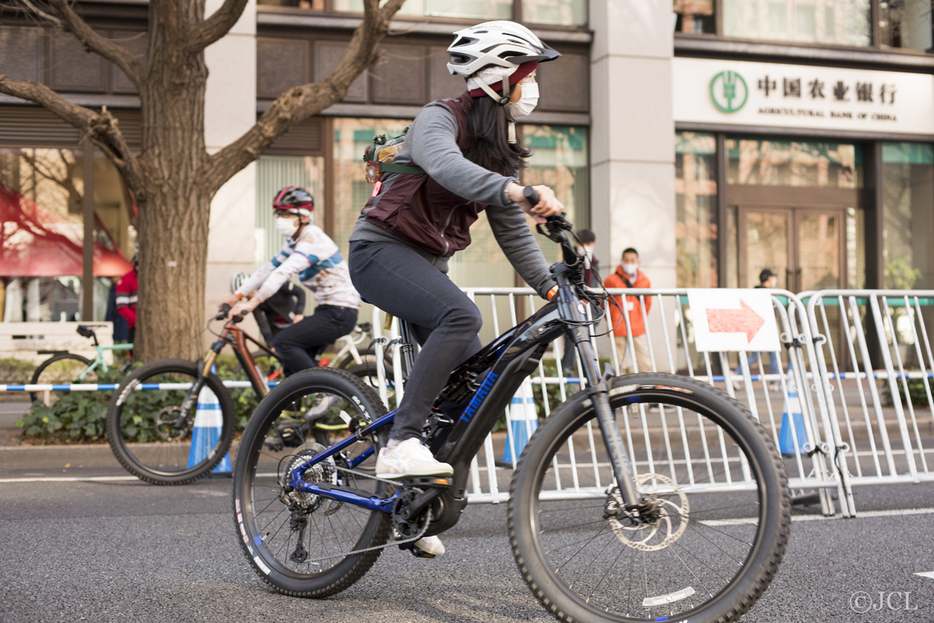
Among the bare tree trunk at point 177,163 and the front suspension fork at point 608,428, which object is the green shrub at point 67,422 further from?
the front suspension fork at point 608,428

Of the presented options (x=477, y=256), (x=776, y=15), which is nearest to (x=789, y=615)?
(x=477, y=256)

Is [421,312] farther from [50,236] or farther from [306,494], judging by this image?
[50,236]

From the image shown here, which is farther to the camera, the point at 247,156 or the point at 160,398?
the point at 247,156

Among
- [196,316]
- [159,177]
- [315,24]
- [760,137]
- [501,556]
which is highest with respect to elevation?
[315,24]

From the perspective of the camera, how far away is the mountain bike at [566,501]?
2645 millimetres

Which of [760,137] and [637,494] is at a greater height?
[760,137]

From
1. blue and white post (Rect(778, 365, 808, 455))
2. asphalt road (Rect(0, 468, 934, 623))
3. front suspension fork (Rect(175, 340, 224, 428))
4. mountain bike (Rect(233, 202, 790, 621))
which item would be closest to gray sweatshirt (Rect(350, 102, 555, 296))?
mountain bike (Rect(233, 202, 790, 621))

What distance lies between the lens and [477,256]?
13859mm

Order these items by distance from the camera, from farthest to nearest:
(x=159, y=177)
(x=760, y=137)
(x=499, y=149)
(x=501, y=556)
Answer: (x=760, y=137)
(x=159, y=177)
(x=501, y=556)
(x=499, y=149)

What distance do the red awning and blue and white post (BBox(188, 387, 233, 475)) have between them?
278 inches

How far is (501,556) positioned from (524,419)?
161 centimetres

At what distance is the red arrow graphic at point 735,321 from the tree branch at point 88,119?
564 cm

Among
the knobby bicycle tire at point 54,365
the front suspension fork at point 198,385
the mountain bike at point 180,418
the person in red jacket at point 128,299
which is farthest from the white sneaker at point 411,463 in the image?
the person in red jacket at point 128,299

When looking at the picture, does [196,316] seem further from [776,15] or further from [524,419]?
[776,15]
